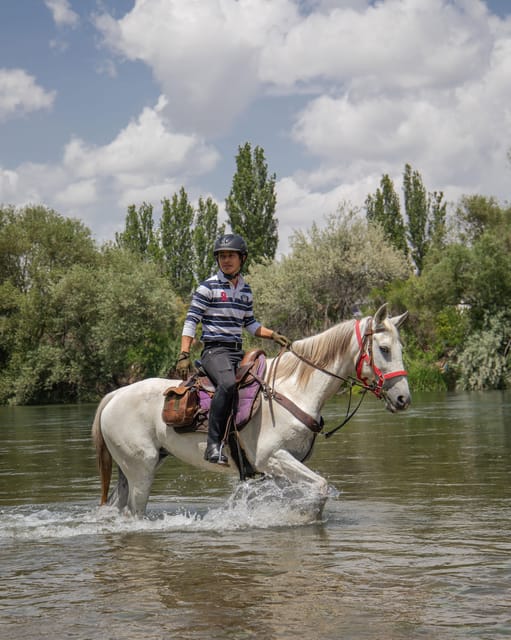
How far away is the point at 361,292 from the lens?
6316cm

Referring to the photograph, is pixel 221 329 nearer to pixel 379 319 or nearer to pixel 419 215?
pixel 379 319

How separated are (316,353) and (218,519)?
218cm

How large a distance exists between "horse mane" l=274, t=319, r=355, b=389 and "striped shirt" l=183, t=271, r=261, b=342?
647mm

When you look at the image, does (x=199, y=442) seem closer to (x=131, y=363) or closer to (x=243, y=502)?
(x=243, y=502)

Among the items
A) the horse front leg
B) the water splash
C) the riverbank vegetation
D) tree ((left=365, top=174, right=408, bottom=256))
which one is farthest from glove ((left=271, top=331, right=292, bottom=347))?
tree ((left=365, top=174, right=408, bottom=256))

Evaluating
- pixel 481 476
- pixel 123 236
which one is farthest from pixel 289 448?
pixel 123 236

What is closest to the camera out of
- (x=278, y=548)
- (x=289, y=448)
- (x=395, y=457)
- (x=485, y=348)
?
(x=278, y=548)

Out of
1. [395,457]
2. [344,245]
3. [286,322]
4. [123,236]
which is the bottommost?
[395,457]

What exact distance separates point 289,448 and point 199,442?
1.06m

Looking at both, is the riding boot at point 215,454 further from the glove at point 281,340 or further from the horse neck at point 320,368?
the glove at point 281,340

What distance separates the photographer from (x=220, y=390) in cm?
902

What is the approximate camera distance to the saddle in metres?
9.13

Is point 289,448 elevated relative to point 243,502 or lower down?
elevated

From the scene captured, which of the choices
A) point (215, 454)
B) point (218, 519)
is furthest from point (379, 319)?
point (218, 519)
